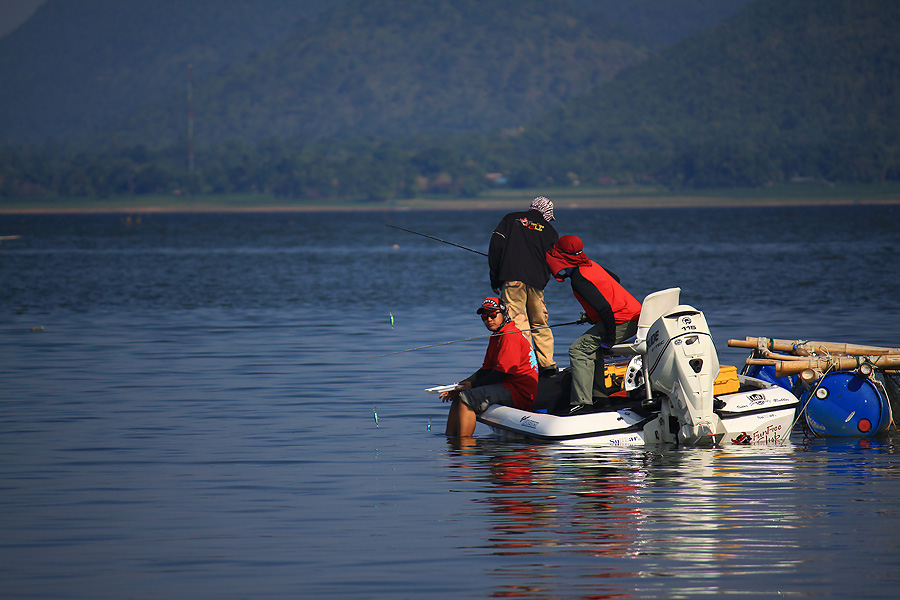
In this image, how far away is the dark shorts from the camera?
13.3 meters

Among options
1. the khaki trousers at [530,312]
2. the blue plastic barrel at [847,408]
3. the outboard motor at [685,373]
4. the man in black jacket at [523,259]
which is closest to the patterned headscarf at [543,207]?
the man in black jacket at [523,259]

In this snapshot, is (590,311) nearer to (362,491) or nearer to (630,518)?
(362,491)

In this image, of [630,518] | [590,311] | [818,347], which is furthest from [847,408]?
[630,518]

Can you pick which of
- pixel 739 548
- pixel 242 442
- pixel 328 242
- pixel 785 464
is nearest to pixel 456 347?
pixel 242 442

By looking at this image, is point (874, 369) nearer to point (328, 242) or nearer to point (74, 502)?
point (74, 502)

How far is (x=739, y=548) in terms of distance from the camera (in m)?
8.73

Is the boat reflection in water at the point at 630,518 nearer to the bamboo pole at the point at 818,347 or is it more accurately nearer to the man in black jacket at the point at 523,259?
the bamboo pole at the point at 818,347

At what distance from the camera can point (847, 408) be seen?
1320 centimetres

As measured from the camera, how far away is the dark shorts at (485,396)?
13.3 meters

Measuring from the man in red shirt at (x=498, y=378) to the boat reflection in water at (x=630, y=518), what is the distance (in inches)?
20.6

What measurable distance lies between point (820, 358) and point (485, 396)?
3.53m

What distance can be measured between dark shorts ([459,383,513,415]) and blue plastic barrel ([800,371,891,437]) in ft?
9.93

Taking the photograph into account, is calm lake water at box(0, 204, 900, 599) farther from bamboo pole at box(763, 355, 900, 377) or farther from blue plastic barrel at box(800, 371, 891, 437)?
bamboo pole at box(763, 355, 900, 377)

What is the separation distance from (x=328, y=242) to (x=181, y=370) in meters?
73.1
